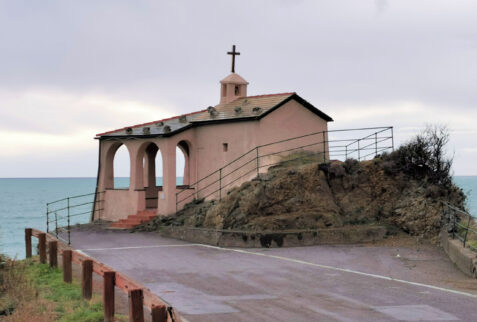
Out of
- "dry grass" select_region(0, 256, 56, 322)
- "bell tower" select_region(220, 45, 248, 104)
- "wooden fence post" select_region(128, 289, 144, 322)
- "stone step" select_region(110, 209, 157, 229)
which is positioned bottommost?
"dry grass" select_region(0, 256, 56, 322)

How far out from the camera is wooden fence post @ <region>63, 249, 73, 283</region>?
47.9ft

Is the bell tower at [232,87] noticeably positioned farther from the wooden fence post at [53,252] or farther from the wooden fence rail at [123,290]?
the wooden fence rail at [123,290]

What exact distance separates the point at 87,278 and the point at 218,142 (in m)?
14.1

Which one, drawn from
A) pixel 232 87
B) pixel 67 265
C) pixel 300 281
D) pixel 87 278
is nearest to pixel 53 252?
pixel 67 265

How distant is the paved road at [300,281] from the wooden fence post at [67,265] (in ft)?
5.11

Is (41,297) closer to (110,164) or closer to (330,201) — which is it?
(330,201)

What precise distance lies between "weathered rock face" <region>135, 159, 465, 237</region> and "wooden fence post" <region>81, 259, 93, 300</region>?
8.84 meters

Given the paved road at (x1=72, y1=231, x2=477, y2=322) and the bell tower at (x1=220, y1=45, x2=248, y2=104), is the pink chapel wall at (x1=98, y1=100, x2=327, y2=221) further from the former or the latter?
the paved road at (x1=72, y1=231, x2=477, y2=322)

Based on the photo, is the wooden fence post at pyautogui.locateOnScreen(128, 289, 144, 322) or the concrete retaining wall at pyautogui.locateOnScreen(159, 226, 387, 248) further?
the concrete retaining wall at pyautogui.locateOnScreen(159, 226, 387, 248)

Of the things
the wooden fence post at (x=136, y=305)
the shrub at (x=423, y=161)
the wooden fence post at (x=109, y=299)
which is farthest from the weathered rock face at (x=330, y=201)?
the wooden fence post at (x=136, y=305)

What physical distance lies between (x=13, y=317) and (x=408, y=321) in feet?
22.9

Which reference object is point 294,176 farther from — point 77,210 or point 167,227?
point 77,210

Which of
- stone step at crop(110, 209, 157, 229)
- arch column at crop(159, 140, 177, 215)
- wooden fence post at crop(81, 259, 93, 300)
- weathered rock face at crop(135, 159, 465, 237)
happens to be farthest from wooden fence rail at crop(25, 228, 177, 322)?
stone step at crop(110, 209, 157, 229)

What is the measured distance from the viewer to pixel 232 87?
28.6 m
